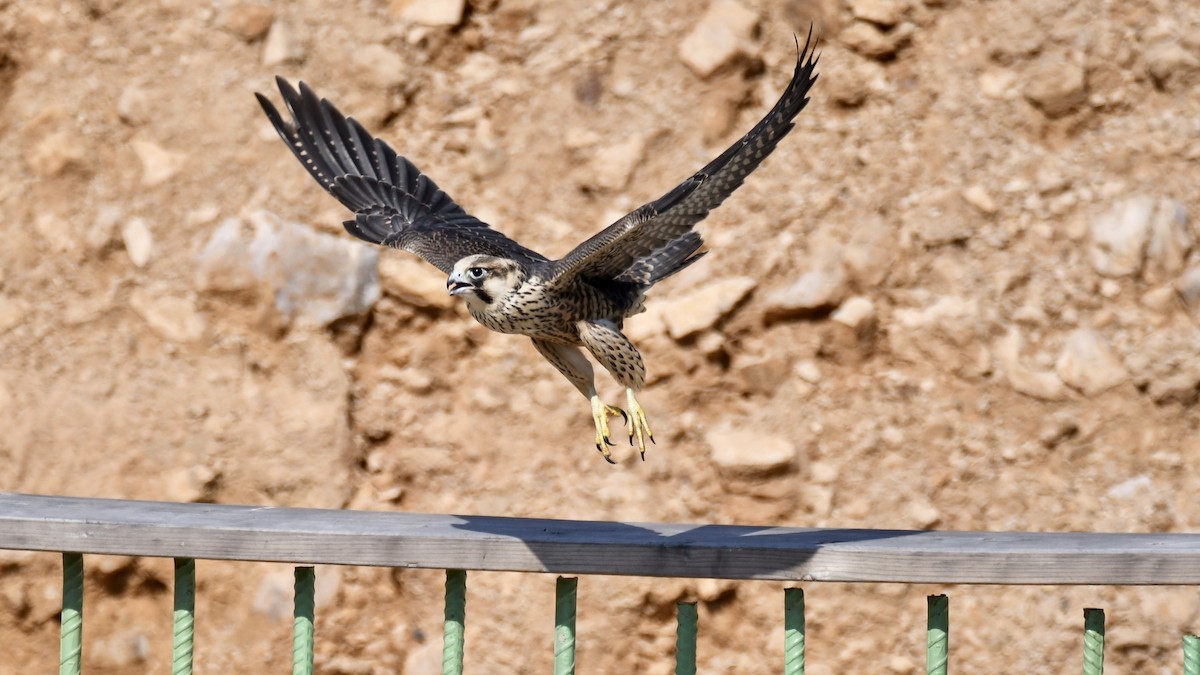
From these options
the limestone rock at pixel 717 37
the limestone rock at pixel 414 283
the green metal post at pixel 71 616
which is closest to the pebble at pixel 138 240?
the limestone rock at pixel 414 283

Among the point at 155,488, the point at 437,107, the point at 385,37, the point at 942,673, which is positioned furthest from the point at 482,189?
the point at 942,673

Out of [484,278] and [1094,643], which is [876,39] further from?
[1094,643]

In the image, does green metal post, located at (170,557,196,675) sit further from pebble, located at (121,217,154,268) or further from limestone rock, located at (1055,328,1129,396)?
limestone rock, located at (1055,328,1129,396)

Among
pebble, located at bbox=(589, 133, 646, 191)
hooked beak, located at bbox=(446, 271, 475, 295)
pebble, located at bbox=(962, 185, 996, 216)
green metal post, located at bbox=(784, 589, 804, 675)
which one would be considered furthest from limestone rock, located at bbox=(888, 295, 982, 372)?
hooked beak, located at bbox=(446, 271, 475, 295)

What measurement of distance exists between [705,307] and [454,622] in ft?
8.74

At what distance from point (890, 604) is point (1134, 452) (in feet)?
3.86

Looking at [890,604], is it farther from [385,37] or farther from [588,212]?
[385,37]

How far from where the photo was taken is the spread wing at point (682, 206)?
3.31 meters

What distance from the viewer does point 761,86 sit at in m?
6.18

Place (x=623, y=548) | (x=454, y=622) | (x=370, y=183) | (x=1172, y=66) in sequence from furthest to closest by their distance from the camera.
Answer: (x=1172, y=66)
(x=370, y=183)
(x=454, y=622)
(x=623, y=548)

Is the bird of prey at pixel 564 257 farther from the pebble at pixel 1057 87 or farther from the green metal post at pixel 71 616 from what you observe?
the pebble at pixel 1057 87

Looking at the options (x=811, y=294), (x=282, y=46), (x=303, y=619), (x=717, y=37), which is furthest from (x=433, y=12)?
(x=303, y=619)

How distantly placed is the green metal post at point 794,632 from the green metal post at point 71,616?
5.73 ft

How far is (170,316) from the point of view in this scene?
237 inches
